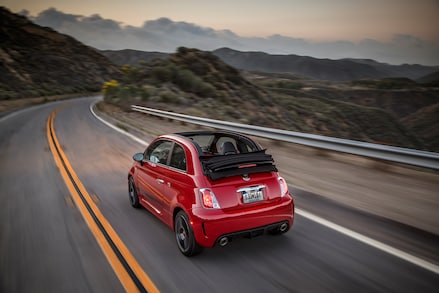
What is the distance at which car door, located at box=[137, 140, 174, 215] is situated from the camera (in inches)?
201

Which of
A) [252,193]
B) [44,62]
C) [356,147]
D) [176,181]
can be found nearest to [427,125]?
[356,147]

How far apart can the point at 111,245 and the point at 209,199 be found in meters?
1.58

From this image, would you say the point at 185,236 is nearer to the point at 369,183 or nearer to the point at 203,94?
the point at 369,183

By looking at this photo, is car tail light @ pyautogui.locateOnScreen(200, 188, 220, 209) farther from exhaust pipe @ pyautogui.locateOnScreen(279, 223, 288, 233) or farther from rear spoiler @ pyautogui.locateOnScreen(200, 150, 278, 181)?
exhaust pipe @ pyautogui.locateOnScreen(279, 223, 288, 233)

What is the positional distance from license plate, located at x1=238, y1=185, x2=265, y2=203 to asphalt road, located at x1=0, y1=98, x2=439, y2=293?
715 millimetres

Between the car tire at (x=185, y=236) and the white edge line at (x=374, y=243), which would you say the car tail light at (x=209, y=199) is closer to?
the car tire at (x=185, y=236)

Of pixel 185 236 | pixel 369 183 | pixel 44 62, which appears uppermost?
pixel 44 62

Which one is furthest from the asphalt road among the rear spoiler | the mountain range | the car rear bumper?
the mountain range

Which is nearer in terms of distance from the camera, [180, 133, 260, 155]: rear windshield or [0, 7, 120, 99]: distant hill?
[180, 133, 260, 155]: rear windshield

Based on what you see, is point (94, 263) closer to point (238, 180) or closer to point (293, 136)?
point (238, 180)

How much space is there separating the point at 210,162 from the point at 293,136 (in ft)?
21.6

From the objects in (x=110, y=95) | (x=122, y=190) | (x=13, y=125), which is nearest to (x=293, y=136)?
(x=122, y=190)

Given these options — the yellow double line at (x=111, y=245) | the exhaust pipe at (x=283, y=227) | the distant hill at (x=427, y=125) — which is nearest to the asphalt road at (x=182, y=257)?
the yellow double line at (x=111, y=245)

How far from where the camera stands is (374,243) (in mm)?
4559
